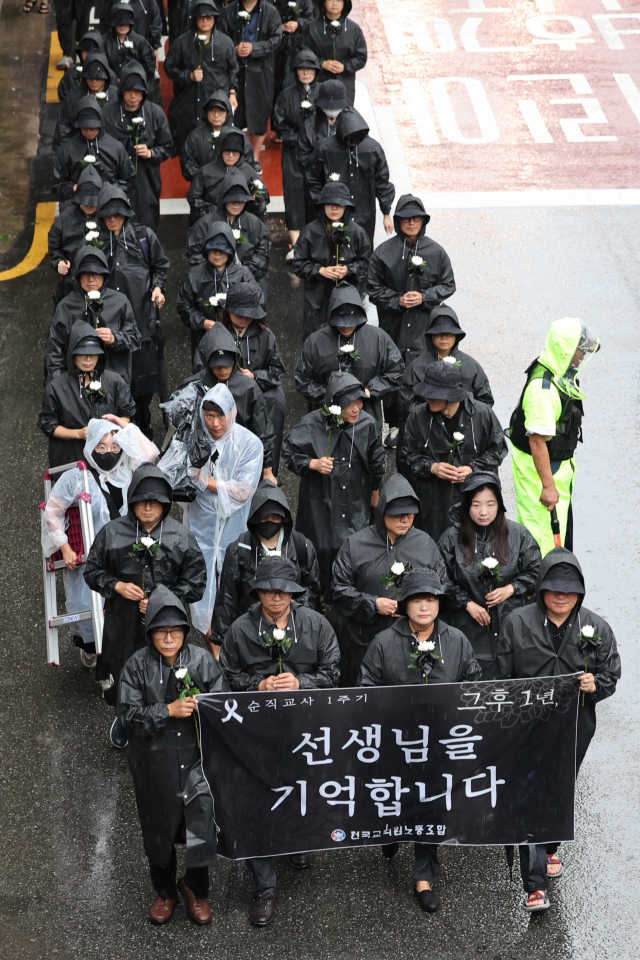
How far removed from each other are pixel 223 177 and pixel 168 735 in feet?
23.1

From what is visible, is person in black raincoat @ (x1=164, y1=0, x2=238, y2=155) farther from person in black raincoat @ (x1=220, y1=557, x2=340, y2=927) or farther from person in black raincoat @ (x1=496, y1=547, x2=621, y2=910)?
person in black raincoat @ (x1=496, y1=547, x2=621, y2=910)

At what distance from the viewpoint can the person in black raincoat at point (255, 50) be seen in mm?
15922

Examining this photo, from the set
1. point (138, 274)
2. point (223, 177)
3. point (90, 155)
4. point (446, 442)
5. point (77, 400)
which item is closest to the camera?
point (446, 442)

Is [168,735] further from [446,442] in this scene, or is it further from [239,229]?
[239,229]

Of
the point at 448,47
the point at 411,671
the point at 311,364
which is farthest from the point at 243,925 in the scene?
the point at 448,47

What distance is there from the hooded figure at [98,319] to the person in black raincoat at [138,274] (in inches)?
23.6

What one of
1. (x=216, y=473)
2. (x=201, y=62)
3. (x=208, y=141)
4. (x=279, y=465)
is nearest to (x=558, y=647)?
(x=216, y=473)

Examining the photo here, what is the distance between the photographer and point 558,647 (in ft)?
25.4

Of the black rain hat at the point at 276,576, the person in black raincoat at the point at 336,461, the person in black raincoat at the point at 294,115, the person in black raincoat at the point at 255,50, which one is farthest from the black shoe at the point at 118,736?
the person in black raincoat at the point at 255,50

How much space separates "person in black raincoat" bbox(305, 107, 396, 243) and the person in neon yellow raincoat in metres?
4.55

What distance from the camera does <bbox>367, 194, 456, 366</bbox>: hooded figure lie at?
11.6 m

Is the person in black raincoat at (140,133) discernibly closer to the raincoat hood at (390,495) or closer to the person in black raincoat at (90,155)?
the person in black raincoat at (90,155)

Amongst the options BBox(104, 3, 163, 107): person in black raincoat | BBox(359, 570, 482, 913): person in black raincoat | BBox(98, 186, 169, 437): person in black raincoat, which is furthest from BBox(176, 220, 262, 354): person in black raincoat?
BBox(104, 3, 163, 107): person in black raincoat

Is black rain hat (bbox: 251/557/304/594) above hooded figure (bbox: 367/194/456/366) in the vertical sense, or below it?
above
